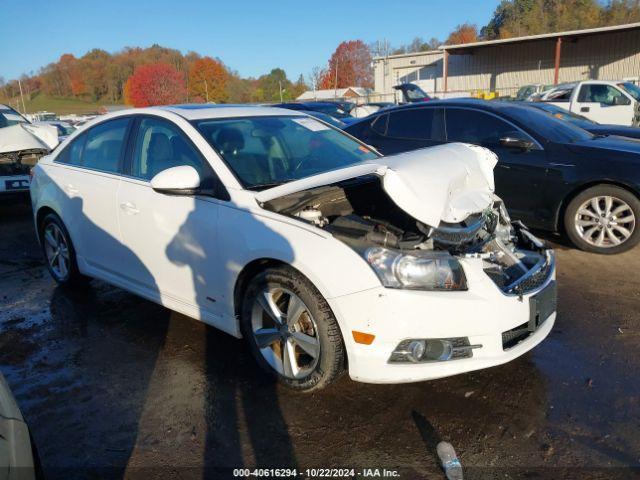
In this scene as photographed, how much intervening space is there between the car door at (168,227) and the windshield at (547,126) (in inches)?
152

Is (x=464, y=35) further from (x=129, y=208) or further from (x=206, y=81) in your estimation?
(x=129, y=208)

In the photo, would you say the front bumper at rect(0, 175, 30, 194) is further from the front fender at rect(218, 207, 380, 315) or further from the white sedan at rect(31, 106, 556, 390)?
the front fender at rect(218, 207, 380, 315)

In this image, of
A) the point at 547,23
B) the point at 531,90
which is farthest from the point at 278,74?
the point at 531,90

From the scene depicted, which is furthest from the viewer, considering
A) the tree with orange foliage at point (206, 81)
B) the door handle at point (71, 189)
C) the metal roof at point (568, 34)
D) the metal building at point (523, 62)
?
the tree with orange foliage at point (206, 81)

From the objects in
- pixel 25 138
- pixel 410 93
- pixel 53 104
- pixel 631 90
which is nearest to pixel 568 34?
pixel 410 93

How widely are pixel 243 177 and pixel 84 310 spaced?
2.17 metres

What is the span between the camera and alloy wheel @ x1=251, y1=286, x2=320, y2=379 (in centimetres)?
289

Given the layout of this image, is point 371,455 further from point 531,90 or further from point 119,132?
point 531,90

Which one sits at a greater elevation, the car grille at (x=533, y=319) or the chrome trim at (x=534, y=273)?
the chrome trim at (x=534, y=273)

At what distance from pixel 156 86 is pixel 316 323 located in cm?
8272

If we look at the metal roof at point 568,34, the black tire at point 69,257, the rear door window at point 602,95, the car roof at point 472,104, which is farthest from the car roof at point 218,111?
the metal roof at point 568,34

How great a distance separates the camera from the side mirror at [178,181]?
3.14 m

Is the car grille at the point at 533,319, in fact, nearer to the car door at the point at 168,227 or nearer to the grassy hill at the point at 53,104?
the car door at the point at 168,227

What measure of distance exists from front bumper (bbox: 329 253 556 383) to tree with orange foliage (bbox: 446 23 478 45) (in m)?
92.6
